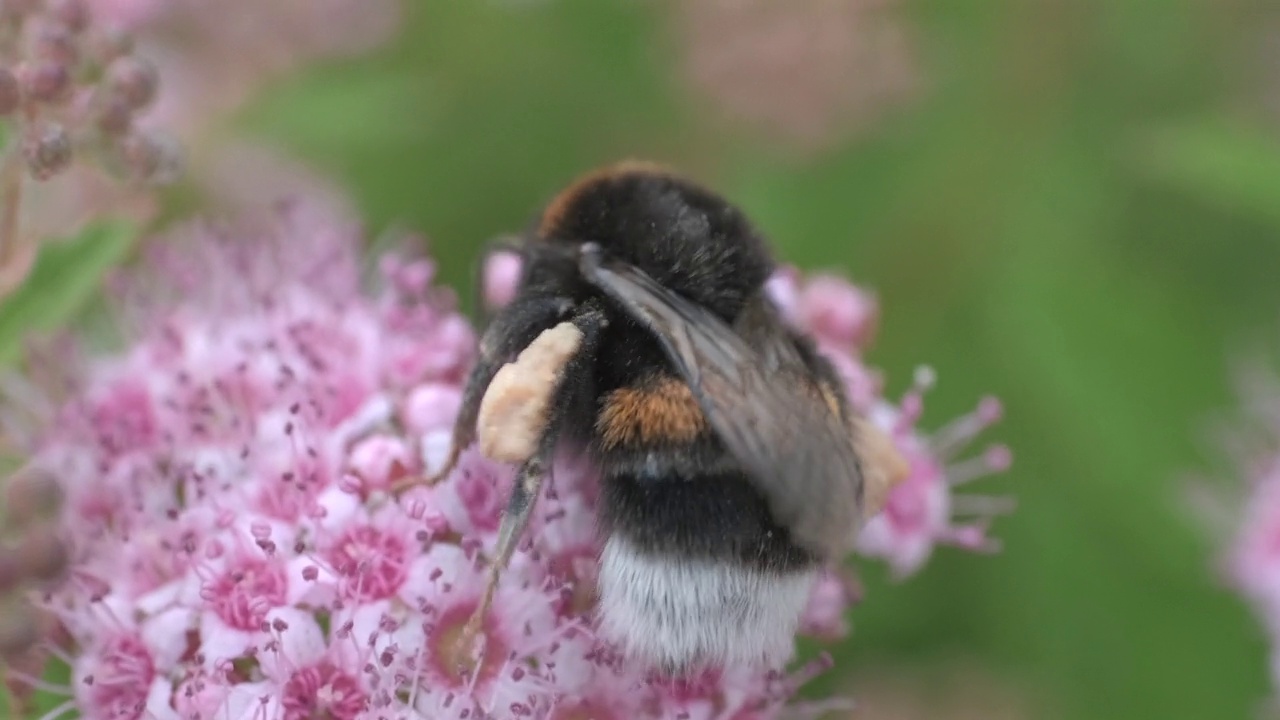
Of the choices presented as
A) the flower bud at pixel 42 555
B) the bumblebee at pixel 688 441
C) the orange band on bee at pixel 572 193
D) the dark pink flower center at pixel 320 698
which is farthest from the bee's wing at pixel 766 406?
the flower bud at pixel 42 555

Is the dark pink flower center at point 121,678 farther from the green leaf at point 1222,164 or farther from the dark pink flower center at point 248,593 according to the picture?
the green leaf at point 1222,164

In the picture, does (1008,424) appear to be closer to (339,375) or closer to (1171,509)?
(1171,509)

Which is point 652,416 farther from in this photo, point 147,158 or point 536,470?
point 147,158

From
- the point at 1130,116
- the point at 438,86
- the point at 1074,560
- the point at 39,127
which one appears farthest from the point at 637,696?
the point at 1130,116

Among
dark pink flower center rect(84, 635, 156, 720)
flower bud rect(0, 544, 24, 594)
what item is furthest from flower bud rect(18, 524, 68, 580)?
dark pink flower center rect(84, 635, 156, 720)

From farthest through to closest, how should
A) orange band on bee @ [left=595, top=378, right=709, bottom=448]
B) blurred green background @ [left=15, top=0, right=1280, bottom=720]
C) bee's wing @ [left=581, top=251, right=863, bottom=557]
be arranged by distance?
blurred green background @ [left=15, top=0, right=1280, bottom=720]
orange band on bee @ [left=595, top=378, right=709, bottom=448]
bee's wing @ [left=581, top=251, right=863, bottom=557]

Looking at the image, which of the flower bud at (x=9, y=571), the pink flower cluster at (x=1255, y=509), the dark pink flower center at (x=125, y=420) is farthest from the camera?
the pink flower cluster at (x=1255, y=509)

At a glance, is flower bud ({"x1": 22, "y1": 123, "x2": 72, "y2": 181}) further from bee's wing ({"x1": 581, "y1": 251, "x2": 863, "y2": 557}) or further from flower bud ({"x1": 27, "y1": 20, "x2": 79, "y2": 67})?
bee's wing ({"x1": 581, "y1": 251, "x2": 863, "y2": 557})
